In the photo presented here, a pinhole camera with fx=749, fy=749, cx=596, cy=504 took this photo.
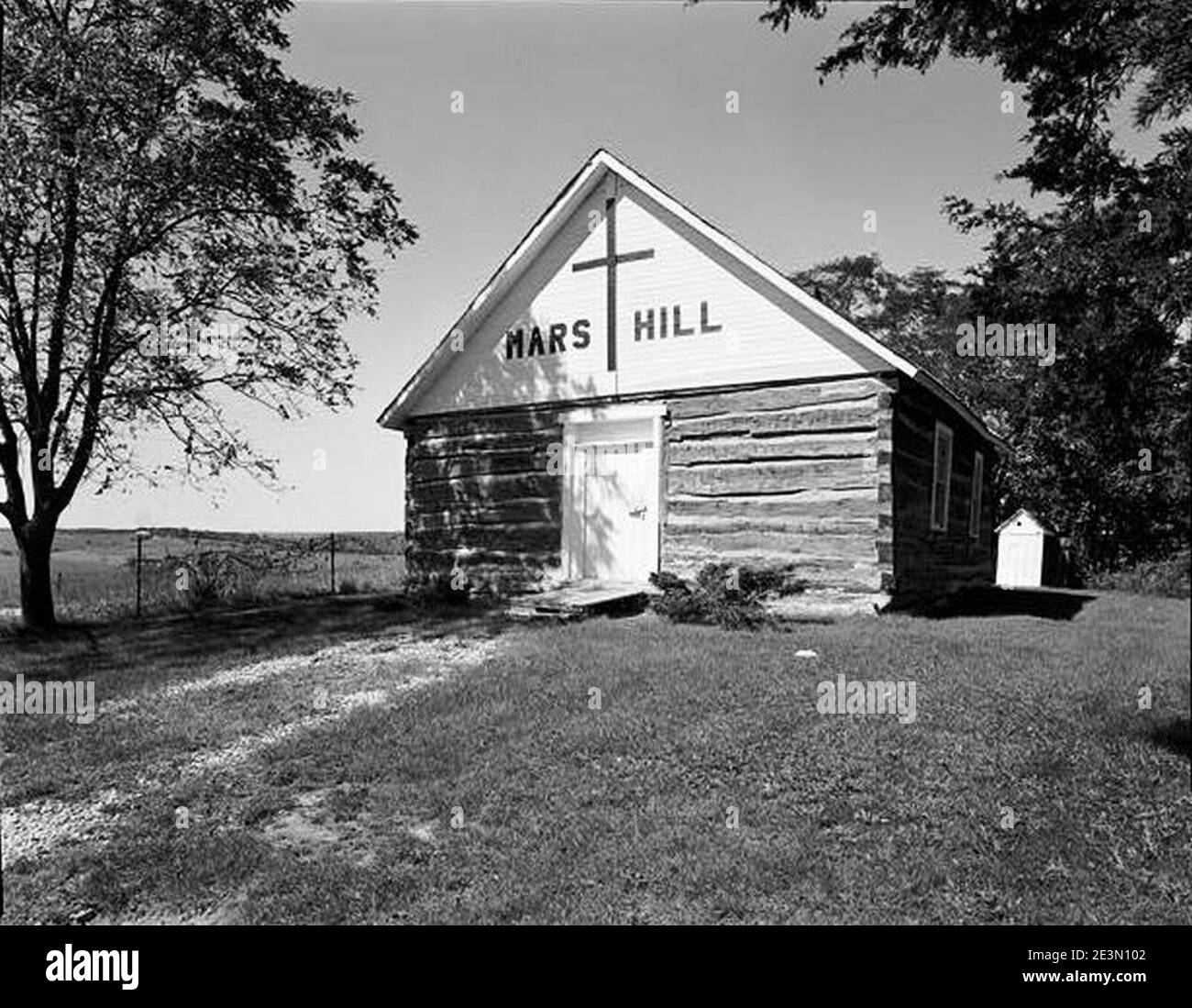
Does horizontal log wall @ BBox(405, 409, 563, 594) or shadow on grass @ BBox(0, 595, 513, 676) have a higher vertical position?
horizontal log wall @ BBox(405, 409, 563, 594)

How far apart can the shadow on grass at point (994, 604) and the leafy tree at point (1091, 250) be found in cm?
644

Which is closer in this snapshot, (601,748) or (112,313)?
(601,748)

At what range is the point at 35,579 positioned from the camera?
11.4m

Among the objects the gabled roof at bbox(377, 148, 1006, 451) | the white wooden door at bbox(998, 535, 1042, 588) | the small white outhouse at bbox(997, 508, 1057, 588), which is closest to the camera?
the gabled roof at bbox(377, 148, 1006, 451)

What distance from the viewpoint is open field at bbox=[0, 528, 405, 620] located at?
13641 mm

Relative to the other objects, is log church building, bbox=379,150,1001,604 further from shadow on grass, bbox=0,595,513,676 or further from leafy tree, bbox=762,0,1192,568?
leafy tree, bbox=762,0,1192,568

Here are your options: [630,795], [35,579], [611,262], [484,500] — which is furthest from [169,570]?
[630,795]

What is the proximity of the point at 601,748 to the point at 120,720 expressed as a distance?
4.19m

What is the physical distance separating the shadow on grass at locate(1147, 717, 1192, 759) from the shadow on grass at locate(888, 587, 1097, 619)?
4.60 m

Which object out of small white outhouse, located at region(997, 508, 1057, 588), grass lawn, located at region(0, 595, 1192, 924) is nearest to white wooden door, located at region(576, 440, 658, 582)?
grass lawn, located at region(0, 595, 1192, 924)
